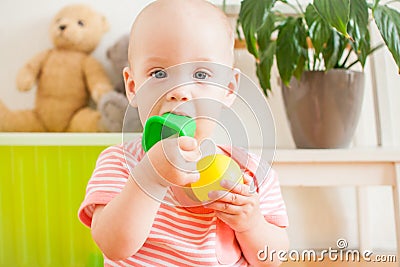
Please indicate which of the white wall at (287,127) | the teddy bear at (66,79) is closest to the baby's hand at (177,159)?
the teddy bear at (66,79)

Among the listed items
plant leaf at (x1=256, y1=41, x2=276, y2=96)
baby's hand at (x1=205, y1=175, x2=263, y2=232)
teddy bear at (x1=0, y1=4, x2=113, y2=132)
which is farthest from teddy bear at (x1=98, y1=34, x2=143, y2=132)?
baby's hand at (x1=205, y1=175, x2=263, y2=232)

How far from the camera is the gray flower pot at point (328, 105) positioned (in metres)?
1.17

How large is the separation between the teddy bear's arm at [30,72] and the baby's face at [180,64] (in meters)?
0.80

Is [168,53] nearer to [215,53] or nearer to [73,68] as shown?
[215,53]

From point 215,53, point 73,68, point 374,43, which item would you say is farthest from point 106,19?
point 215,53

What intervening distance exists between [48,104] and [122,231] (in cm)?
Answer: 84

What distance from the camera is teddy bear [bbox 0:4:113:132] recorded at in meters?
1.39

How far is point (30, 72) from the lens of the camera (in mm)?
1433

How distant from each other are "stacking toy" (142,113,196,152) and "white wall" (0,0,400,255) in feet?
2.92

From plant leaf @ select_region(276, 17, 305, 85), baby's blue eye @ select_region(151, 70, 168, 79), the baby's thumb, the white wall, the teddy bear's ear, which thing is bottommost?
the white wall

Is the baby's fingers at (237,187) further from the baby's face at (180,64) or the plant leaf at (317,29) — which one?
the plant leaf at (317,29)

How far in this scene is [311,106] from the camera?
3.90 ft

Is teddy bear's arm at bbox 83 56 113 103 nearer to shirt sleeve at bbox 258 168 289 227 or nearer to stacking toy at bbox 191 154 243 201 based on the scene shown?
shirt sleeve at bbox 258 168 289 227

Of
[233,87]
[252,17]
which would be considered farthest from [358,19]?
[233,87]
